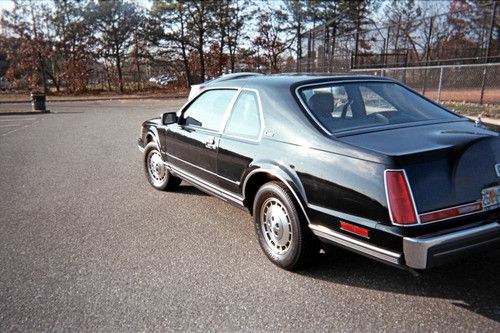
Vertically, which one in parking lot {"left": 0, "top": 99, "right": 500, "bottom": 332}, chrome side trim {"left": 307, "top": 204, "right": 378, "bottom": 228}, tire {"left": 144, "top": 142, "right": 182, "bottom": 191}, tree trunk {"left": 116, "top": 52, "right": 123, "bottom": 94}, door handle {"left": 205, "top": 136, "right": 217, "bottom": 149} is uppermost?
tree trunk {"left": 116, "top": 52, "right": 123, "bottom": 94}

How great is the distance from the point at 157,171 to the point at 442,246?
4.16 meters

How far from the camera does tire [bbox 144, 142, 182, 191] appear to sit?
561 cm

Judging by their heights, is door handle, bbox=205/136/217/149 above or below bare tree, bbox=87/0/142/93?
below

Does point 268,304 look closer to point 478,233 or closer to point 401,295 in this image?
point 401,295

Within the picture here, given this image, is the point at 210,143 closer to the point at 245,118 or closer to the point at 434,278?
the point at 245,118

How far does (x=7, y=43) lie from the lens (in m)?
35.2

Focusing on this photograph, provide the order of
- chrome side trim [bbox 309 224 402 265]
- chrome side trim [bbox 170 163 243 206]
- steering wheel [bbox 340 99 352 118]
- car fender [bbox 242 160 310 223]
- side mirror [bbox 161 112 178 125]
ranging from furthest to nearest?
side mirror [bbox 161 112 178 125] < chrome side trim [bbox 170 163 243 206] < steering wheel [bbox 340 99 352 118] < car fender [bbox 242 160 310 223] < chrome side trim [bbox 309 224 402 265]

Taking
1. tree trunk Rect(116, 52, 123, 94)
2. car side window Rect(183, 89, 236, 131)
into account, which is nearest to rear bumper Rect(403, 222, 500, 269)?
car side window Rect(183, 89, 236, 131)

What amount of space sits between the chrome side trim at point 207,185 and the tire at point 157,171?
1.04ft

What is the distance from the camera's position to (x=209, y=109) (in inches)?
178

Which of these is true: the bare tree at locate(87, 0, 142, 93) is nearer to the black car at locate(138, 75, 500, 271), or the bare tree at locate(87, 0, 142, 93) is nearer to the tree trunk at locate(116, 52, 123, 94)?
the tree trunk at locate(116, 52, 123, 94)

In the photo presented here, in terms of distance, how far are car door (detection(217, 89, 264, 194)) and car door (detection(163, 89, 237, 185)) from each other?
0.14 metres

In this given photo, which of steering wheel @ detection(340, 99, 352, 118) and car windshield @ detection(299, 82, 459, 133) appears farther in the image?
steering wheel @ detection(340, 99, 352, 118)

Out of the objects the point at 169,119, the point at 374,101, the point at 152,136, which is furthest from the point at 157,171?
the point at 374,101
